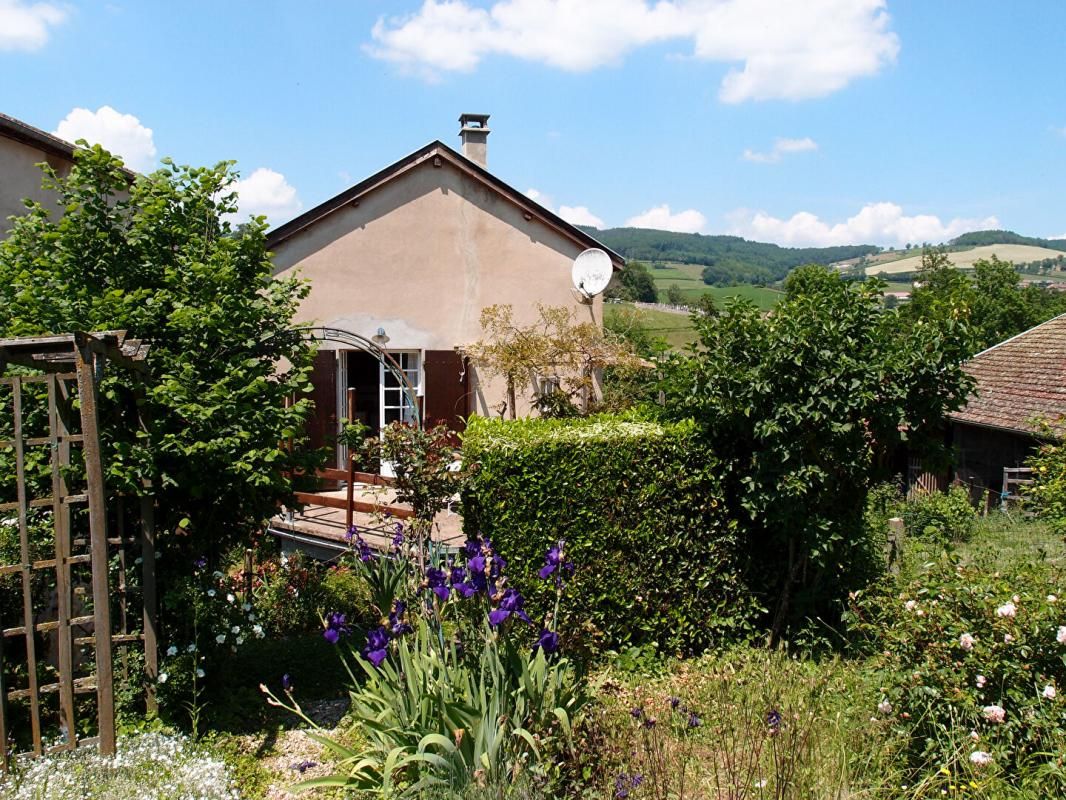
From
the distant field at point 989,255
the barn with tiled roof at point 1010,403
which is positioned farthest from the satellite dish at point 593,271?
the distant field at point 989,255

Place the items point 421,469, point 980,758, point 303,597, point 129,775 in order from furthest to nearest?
point 303,597
point 421,469
point 129,775
point 980,758

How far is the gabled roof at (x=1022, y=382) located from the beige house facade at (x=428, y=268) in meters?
8.37

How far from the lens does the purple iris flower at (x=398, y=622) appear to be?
423 cm

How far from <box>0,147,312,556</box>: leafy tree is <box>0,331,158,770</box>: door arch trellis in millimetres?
248

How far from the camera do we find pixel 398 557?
6.02 meters

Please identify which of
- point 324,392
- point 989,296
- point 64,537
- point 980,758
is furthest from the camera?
point 989,296

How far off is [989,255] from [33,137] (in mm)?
108659

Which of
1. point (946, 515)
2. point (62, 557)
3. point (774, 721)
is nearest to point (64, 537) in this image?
point (62, 557)

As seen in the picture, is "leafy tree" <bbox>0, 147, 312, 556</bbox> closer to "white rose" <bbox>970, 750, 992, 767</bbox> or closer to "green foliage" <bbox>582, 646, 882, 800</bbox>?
"green foliage" <bbox>582, 646, 882, 800</bbox>

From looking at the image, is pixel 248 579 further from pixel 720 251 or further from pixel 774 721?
pixel 720 251

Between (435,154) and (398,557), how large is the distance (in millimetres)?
8825

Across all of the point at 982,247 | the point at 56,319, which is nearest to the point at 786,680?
the point at 56,319

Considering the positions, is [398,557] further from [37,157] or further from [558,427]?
[37,157]

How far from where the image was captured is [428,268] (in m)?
13.3
